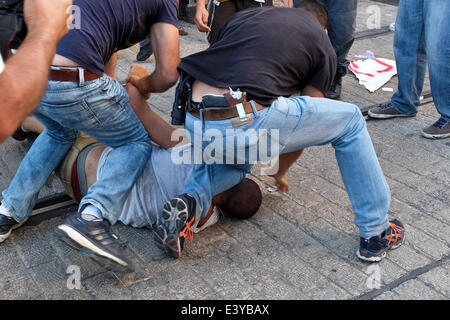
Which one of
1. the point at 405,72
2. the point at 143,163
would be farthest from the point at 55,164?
the point at 405,72

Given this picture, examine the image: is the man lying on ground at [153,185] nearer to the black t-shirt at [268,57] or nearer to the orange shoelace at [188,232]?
the orange shoelace at [188,232]

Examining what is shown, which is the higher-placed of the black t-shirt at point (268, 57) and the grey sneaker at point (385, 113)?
the black t-shirt at point (268, 57)

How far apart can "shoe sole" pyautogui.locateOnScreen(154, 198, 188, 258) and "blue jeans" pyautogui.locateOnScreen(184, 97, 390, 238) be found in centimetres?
16

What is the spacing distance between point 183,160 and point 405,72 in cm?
236

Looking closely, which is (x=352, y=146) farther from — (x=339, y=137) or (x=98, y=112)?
(x=98, y=112)

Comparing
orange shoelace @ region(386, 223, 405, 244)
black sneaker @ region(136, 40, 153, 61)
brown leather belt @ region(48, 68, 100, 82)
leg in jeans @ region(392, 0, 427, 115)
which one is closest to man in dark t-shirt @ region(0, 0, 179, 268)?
brown leather belt @ region(48, 68, 100, 82)

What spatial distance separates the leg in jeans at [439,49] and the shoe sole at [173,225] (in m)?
2.50

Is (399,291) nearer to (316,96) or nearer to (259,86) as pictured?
(316,96)

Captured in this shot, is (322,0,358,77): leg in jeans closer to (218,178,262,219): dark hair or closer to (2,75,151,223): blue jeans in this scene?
(218,178,262,219): dark hair

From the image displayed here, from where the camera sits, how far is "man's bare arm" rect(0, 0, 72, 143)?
1.60 metres

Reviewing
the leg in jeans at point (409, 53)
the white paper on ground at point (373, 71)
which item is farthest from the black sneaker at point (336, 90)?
the leg in jeans at point (409, 53)

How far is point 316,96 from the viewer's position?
8.79ft

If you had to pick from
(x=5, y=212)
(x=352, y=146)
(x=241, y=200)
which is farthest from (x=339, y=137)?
(x=5, y=212)

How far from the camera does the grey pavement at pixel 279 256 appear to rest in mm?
2617
